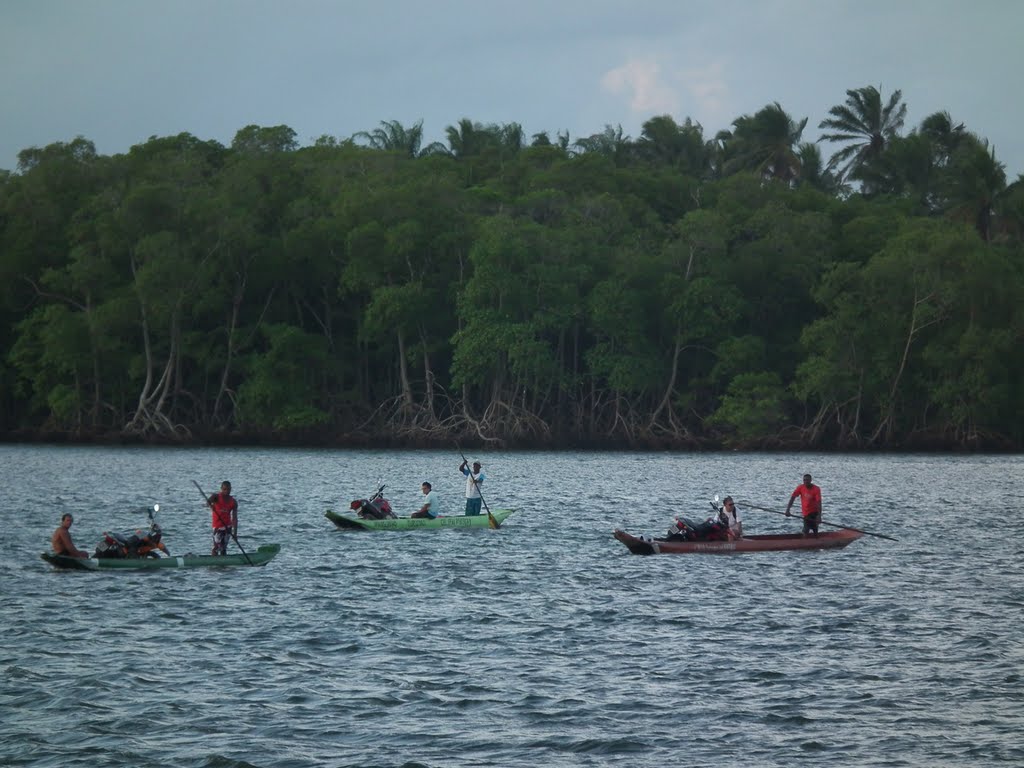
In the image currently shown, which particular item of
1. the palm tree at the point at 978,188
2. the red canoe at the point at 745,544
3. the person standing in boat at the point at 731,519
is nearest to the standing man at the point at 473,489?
the red canoe at the point at 745,544

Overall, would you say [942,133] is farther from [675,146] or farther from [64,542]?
[64,542]

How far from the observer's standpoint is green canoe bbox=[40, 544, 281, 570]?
2895cm

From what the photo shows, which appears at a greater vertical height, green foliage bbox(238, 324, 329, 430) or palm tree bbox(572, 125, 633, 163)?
palm tree bbox(572, 125, 633, 163)

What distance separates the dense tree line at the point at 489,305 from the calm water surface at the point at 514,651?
1670 inches

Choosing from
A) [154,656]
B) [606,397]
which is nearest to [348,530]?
[154,656]

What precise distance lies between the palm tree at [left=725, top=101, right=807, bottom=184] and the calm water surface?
68270 millimetres

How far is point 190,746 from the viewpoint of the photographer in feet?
54.7

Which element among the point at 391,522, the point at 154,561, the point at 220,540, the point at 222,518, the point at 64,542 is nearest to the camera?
the point at 64,542

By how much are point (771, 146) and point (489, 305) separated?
31.8 m

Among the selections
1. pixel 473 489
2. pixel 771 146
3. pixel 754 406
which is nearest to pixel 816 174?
pixel 771 146

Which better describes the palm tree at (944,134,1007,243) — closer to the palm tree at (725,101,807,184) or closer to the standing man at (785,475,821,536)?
the palm tree at (725,101,807,184)

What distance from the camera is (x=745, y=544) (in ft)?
112

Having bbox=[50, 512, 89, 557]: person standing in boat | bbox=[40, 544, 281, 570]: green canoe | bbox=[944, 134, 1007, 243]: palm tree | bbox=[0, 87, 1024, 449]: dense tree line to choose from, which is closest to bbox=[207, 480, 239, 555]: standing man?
bbox=[40, 544, 281, 570]: green canoe

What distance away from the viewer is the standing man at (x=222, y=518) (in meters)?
29.9
